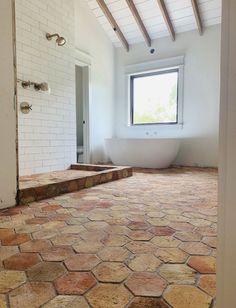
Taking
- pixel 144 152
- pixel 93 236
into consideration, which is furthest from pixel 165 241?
pixel 144 152

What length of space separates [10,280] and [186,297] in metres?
0.60

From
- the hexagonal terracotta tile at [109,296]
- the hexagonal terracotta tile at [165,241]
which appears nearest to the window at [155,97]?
the hexagonal terracotta tile at [165,241]

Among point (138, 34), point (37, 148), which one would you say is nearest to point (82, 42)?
point (138, 34)

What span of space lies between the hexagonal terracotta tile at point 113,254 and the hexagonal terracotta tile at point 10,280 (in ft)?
1.04

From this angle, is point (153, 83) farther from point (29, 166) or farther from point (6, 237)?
point (6, 237)

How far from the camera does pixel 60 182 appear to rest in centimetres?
227

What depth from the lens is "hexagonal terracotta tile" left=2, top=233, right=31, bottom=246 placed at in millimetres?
1166

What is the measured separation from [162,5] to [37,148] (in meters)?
2.97

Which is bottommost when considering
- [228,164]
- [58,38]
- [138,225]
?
[138,225]

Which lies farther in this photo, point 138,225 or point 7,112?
point 7,112

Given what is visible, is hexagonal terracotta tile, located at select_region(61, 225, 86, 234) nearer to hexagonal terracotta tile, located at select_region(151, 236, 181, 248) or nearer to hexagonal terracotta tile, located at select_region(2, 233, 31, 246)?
hexagonal terracotta tile, located at select_region(2, 233, 31, 246)

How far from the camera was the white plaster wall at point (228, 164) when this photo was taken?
458mm

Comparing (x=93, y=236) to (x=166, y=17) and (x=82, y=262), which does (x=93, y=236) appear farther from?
(x=166, y=17)

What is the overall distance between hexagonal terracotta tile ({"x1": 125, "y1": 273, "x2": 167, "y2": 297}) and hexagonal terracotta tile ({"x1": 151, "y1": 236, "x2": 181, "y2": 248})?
0.89 feet
